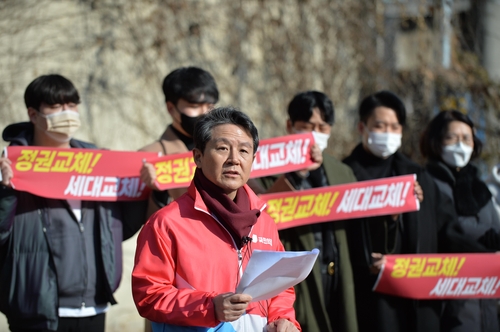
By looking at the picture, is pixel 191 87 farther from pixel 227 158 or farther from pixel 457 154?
pixel 457 154

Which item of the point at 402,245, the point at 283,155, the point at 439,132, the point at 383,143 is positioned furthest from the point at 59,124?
the point at 439,132

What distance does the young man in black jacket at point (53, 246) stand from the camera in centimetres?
394

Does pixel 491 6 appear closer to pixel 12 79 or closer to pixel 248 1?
pixel 248 1

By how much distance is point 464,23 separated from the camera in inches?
407

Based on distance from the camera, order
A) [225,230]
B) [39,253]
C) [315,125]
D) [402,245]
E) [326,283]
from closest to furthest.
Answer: [225,230] → [39,253] → [326,283] → [315,125] → [402,245]

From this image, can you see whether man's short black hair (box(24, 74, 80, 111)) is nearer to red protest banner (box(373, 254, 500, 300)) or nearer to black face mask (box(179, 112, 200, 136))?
black face mask (box(179, 112, 200, 136))

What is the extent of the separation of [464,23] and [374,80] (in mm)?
1874

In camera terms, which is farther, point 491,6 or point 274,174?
point 491,6

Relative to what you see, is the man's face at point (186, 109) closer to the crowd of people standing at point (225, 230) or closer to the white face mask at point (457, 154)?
the crowd of people standing at point (225, 230)

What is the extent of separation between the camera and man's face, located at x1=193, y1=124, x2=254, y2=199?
116 inches

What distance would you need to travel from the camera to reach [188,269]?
283 cm

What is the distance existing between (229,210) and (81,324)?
1692 mm

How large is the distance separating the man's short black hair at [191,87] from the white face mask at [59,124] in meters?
0.67

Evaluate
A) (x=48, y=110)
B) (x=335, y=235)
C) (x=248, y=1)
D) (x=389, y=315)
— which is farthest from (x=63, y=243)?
(x=248, y=1)
